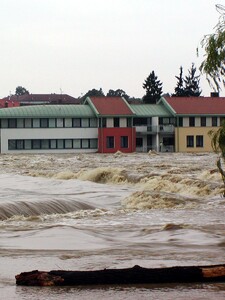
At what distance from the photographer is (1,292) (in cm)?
929

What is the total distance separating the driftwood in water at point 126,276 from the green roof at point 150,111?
225 ft

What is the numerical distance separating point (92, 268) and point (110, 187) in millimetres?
22087

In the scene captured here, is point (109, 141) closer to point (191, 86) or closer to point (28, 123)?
point (28, 123)

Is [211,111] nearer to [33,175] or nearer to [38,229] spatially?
[33,175]

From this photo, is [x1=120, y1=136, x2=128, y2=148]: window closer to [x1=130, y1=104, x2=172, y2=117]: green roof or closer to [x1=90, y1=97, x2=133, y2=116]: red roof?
[x1=90, y1=97, x2=133, y2=116]: red roof

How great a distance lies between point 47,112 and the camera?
250ft

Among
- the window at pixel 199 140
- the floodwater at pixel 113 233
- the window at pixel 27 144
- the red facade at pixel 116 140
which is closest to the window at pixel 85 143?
the red facade at pixel 116 140

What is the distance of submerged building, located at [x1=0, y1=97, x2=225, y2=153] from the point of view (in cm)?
7512

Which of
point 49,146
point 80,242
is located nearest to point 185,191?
point 80,242

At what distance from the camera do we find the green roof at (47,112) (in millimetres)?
75125

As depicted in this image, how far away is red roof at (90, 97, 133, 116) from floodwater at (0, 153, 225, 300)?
4395 centimetres

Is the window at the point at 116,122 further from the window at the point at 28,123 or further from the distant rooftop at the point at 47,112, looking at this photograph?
the window at the point at 28,123

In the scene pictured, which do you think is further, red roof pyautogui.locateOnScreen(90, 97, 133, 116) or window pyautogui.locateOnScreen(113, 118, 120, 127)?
red roof pyautogui.locateOnScreen(90, 97, 133, 116)

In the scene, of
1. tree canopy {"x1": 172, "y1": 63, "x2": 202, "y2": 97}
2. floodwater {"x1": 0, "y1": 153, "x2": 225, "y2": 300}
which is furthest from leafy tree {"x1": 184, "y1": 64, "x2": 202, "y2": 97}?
floodwater {"x1": 0, "y1": 153, "x2": 225, "y2": 300}
